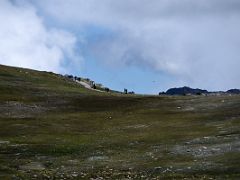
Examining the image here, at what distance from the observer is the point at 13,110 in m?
102

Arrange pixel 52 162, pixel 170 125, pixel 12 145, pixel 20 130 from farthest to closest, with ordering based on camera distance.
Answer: pixel 170 125 < pixel 20 130 < pixel 12 145 < pixel 52 162

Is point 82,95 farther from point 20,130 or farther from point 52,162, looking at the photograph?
point 52,162

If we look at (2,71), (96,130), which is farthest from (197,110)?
(2,71)

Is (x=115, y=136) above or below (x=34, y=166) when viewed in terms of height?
above

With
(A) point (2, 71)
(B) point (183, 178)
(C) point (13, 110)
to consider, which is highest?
(A) point (2, 71)

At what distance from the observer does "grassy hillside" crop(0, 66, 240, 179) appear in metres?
49.9

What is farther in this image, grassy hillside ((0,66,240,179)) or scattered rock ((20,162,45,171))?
scattered rock ((20,162,45,171))

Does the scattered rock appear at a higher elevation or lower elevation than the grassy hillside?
Answer: lower

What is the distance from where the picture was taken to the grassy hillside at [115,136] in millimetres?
49906

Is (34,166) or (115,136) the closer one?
(34,166)

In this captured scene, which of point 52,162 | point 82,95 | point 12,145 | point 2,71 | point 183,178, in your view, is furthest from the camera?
point 2,71

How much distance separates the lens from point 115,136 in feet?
246

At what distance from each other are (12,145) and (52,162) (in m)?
10.7

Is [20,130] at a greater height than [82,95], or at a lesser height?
lesser
